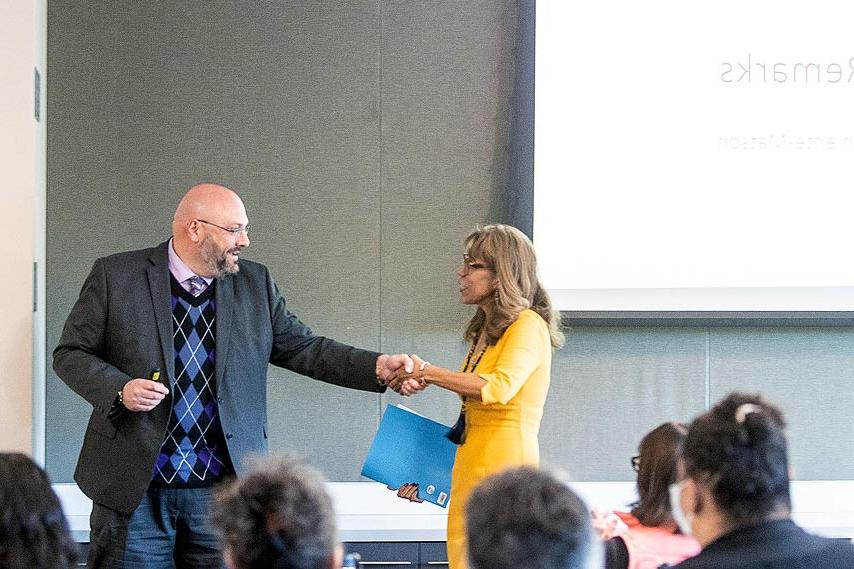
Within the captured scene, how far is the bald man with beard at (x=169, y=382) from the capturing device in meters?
3.05

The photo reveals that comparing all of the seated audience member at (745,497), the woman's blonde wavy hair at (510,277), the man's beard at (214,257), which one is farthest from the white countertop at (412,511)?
the seated audience member at (745,497)

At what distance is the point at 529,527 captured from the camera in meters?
1.40

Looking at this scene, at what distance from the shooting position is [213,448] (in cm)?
314

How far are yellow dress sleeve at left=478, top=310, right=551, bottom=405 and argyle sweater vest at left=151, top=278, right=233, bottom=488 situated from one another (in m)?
0.81

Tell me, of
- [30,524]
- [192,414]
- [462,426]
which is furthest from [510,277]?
[30,524]

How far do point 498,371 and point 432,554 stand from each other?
1.35 m

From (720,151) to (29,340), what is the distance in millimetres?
2907

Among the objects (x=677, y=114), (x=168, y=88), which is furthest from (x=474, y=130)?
(x=168, y=88)

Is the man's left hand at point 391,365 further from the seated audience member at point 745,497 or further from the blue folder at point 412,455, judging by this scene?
the seated audience member at point 745,497

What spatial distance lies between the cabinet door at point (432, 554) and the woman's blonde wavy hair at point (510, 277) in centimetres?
120

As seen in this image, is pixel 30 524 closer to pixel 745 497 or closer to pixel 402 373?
pixel 745 497

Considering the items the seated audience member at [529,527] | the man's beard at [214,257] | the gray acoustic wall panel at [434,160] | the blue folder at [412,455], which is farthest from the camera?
the gray acoustic wall panel at [434,160]

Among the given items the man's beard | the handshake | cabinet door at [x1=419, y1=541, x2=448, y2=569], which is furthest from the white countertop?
the man's beard

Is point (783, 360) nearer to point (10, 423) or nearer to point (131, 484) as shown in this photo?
point (131, 484)
